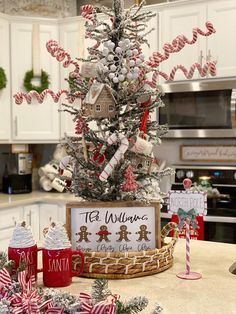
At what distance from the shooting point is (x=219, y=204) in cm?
307

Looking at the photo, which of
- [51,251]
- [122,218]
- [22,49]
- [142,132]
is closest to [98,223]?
[122,218]

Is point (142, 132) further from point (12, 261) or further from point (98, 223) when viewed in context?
point (12, 261)

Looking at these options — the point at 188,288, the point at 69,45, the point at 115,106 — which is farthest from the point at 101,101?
the point at 69,45

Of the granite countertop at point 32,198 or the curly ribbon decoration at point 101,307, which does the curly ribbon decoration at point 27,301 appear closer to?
the curly ribbon decoration at point 101,307

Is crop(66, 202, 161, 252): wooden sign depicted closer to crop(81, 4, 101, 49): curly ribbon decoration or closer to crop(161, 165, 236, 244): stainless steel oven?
crop(81, 4, 101, 49): curly ribbon decoration

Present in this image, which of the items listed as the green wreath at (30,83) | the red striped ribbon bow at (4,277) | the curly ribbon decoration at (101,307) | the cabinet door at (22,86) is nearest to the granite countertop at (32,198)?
the cabinet door at (22,86)

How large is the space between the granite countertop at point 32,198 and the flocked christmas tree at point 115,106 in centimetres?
194

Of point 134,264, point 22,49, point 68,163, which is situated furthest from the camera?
point 22,49

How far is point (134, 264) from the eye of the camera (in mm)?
1339

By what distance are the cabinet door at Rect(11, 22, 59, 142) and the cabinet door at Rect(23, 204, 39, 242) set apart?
1.99 feet

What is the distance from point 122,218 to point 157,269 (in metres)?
0.19

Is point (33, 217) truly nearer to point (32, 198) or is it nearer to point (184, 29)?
point (32, 198)

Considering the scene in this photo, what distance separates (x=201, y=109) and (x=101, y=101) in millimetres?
1959

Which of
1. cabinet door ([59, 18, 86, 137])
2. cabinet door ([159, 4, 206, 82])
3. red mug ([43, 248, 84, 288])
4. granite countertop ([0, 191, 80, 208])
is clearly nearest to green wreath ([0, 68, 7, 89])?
cabinet door ([59, 18, 86, 137])
